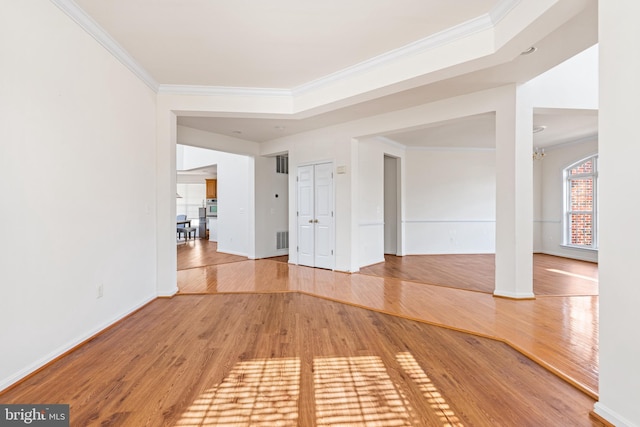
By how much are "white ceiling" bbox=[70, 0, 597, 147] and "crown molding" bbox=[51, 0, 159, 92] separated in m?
0.04

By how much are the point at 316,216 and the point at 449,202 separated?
3.85 metres

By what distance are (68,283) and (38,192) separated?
76 cm

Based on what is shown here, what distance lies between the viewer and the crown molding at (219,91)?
12.7 ft

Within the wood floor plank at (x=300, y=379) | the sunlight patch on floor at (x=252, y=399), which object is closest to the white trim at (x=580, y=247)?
the wood floor plank at (x=300, y=379)

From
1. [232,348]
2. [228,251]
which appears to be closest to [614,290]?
[232,348]

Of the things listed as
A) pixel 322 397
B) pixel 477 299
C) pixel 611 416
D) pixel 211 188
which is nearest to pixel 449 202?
pixel 477 299

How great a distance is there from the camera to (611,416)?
150 centimetres

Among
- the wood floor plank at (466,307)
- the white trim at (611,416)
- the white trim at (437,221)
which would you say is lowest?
the wood floor plank at (466,307)

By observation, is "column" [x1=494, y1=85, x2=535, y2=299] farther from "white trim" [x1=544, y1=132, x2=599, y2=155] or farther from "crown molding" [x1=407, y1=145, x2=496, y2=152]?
"white trim" [x1=544, y1=132, x2=599, y2=155]

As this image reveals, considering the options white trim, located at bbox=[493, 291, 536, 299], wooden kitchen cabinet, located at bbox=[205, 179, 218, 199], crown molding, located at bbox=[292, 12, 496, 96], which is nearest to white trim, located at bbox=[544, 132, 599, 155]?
white trim, located at bbox=[493, 291, 536, 299]

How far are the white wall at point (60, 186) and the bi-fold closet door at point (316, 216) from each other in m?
3.15

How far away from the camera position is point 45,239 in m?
2.09

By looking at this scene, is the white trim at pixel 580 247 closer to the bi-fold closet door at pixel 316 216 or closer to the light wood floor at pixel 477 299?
the light wood floor at pixel 477 299

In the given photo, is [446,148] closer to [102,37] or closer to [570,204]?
[570,204]
